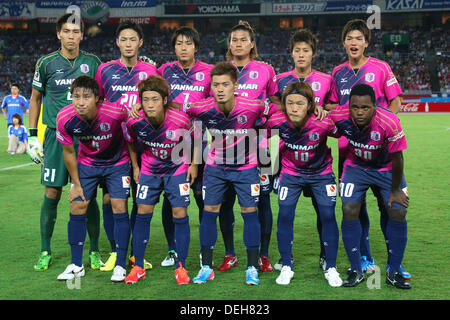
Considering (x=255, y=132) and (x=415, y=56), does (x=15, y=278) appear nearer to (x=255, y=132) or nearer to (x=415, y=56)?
(x=255, y=132)

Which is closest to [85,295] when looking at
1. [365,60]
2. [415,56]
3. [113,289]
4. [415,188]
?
[113,289]

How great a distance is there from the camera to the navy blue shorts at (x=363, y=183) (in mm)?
4809

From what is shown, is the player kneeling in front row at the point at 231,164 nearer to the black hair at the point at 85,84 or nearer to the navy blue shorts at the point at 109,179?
the navy blue shorts at the point at 109,179

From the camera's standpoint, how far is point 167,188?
16.5ft

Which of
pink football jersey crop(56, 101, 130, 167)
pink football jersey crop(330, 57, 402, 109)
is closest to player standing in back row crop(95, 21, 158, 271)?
pink football jersey crop(56, 101, 130, 167)

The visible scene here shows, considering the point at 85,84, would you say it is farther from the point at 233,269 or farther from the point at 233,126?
the point at 233,269

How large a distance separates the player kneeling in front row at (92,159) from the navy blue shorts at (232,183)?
0.77 m

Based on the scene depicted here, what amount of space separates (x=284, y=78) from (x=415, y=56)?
4106cm

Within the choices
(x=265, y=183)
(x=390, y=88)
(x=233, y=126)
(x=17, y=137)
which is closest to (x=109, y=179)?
(x=233, y=126)

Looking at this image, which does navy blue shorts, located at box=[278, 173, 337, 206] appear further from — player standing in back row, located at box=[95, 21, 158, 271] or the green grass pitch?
player standing in back row, located at box=[95, 21, 158, 271]

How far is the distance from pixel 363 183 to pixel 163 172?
179 centimetres

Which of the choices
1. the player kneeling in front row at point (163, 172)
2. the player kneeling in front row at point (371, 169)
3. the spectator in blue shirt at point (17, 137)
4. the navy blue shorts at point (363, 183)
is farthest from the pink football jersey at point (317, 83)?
the spectator in blue shirt at point (17, 137)

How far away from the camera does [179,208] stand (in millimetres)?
4996

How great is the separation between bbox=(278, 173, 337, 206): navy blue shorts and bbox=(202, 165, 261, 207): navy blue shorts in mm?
245
